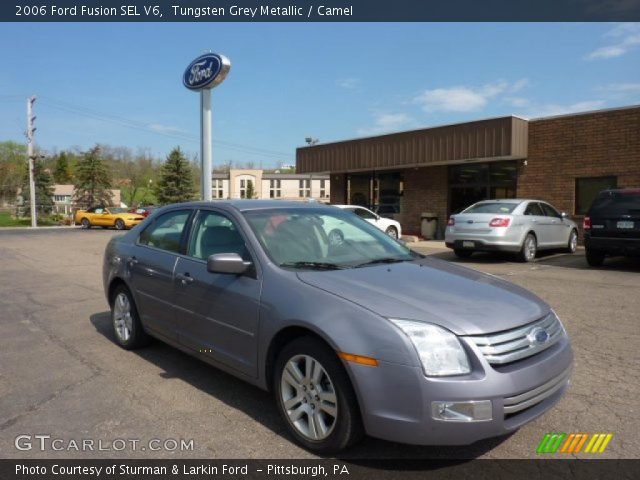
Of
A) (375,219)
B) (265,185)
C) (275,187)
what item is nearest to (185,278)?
(375,219)

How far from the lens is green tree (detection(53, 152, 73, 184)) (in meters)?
93.8

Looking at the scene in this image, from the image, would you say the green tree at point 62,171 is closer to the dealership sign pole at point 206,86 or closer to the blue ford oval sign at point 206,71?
the blue ford oval sign at point 206,71

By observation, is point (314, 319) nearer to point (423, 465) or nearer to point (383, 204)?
point (423, 465)

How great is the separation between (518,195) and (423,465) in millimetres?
15750

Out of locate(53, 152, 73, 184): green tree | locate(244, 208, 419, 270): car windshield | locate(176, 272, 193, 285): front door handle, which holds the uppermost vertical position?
locate(53, 152, 73, 184): green tree

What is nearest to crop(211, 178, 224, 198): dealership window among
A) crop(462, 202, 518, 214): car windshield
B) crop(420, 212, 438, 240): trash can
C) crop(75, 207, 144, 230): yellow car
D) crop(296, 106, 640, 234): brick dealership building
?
crop(75, 207, 144, 230): yellow car

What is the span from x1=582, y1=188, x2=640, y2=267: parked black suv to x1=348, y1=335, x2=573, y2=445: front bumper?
28.7 feet

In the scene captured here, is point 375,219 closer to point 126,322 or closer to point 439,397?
point 126,322

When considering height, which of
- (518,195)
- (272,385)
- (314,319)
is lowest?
(272,385)

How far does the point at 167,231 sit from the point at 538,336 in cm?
338

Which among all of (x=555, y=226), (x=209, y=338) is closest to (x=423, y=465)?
(x=209, y=338)

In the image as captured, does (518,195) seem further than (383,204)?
No

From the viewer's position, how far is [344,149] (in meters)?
22.0

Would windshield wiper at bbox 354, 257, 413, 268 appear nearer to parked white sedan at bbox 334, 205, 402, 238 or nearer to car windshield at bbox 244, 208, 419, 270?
car windshield at bbox 244, 208, 419, 270
